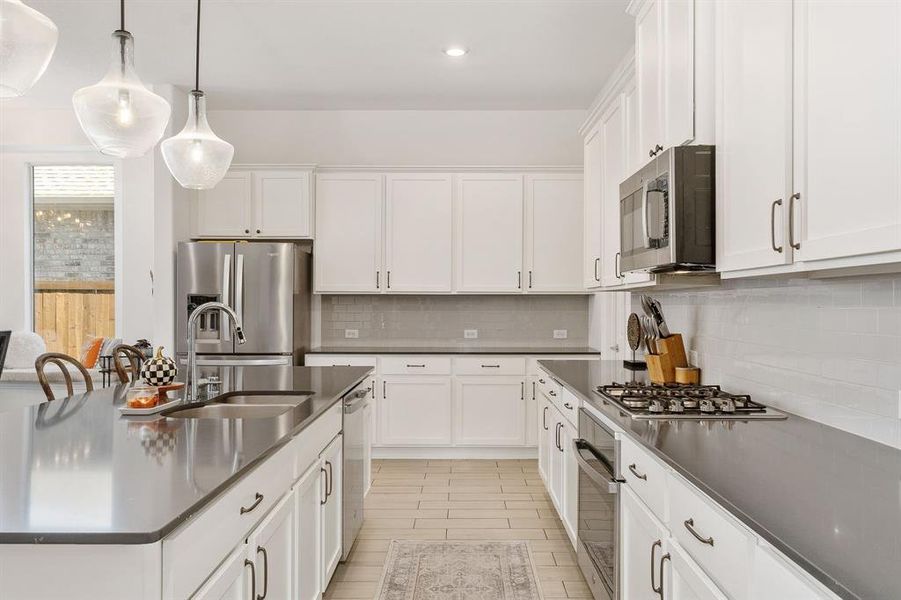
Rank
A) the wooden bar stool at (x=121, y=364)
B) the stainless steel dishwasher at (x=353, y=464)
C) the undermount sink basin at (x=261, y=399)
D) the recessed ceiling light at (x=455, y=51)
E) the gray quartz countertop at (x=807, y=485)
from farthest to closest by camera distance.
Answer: the recessed ceiling light at (x=455, y=51)
the wooden bar stool at (x=121, y=364)
the stainless steel dishwasher at (x=353, y=464)
the undermount sink basin at (x=261, y=399)
the gray quartz countertop at (x=807, y=485)

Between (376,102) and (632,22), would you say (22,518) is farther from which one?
(376,102)

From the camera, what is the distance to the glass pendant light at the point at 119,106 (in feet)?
6.77

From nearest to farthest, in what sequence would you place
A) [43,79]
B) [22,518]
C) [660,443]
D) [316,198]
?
[22,518] < [660,443] < [43,79] < [316,198]

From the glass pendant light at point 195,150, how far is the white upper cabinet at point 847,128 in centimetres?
219

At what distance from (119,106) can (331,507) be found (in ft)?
5.68

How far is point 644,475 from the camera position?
5.90ft

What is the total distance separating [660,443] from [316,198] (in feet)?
13.5

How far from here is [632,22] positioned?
146 inches

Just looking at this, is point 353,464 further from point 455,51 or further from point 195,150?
point 455,51

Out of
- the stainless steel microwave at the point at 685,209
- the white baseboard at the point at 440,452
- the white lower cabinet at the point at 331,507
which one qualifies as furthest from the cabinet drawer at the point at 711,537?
the white baseboard at the point at 440,452

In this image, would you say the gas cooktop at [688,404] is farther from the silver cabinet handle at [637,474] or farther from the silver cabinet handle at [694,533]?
the silver cabinet handle at [694,533]

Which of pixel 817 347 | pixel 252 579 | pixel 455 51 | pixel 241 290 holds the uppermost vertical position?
pixel 455 51

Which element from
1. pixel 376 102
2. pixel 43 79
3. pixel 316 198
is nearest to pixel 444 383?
pixel 316 198

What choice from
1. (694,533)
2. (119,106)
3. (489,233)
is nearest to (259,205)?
(489,233)
